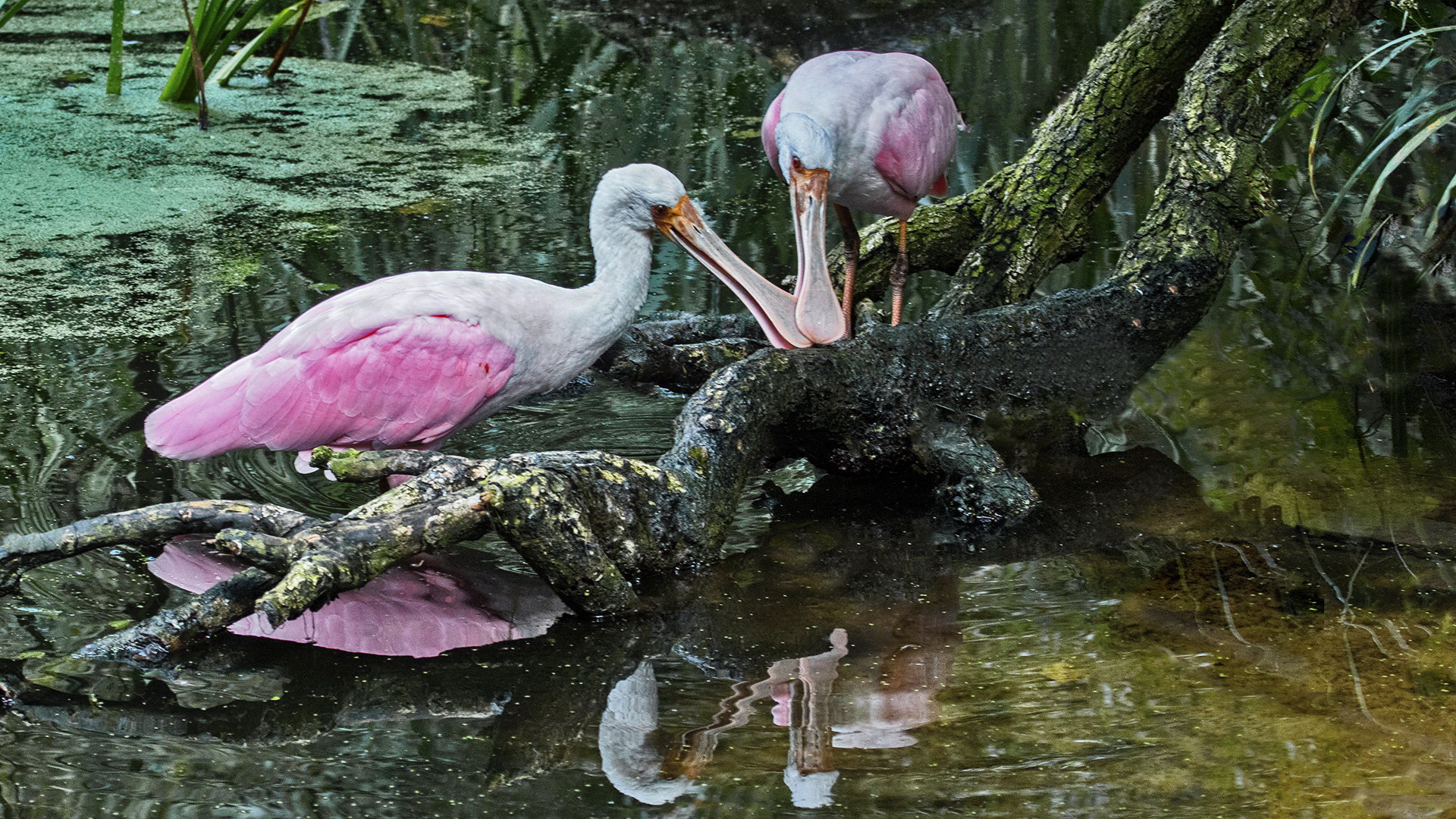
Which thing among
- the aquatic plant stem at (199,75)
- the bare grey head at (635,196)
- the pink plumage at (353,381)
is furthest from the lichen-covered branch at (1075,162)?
the aquatic plant stem at (199,75)

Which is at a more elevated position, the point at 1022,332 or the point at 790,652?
the point at 1022,332

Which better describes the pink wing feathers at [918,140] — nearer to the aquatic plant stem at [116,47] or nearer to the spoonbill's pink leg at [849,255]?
the spoonbill's pink leg at [849,255]

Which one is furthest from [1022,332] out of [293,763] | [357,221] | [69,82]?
[69,82]

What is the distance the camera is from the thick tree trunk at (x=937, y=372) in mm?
2703

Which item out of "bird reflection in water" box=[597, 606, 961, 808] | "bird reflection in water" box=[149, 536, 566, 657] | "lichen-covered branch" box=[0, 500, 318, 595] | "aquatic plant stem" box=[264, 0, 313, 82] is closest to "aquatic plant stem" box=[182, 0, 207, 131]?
"aquatic plant stem" box=[264, 0, 313, 82]

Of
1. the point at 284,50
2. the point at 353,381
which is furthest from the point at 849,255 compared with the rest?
the point at 284,50

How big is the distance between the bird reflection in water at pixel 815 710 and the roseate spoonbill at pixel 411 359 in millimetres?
1057

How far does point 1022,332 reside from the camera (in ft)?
12.9

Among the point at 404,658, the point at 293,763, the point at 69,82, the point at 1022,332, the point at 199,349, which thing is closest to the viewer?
the point at 293,763

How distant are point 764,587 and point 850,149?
1617 millimetres

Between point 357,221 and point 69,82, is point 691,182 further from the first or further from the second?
point 69,82

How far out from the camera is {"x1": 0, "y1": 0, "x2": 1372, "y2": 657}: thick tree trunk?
106 inches

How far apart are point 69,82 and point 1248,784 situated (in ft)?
23.8

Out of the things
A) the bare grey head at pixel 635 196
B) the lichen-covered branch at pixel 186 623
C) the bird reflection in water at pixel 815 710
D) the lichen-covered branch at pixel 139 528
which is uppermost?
the bare grey head at pixel 635 196
